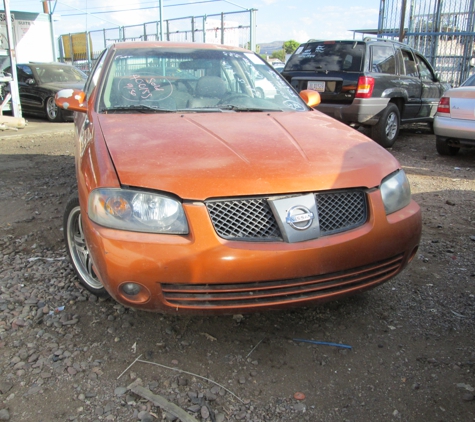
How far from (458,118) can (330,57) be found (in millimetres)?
2341

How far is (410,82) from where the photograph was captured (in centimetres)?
844

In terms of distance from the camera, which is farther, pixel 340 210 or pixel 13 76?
pixel 13 76

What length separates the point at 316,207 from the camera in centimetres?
221

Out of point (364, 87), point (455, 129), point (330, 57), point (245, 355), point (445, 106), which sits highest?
point (330, 57)

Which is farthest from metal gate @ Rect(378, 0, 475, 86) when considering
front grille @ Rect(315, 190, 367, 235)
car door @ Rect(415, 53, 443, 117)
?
front grille @ Rect(315, 190, 367, 235)

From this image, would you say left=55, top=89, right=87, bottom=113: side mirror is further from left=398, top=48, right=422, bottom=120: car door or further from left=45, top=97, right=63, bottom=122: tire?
left=45, top=97, right=63, bottom=122: tire

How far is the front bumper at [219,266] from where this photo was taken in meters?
2.03

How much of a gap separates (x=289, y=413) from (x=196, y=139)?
149cm

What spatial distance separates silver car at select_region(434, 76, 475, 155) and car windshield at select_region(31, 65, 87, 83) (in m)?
8.95

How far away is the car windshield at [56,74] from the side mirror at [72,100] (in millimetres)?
8613

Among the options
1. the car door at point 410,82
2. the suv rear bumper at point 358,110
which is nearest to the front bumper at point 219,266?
the suv rear bumper at point 358,110

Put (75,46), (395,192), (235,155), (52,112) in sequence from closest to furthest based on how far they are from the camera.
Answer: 1. (235,155)
2. (395,192)
3. (52,112)
4. (75,46)

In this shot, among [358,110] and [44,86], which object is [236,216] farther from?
[44,86]

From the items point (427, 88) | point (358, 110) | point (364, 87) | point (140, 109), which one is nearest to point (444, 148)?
point (358, 110)
